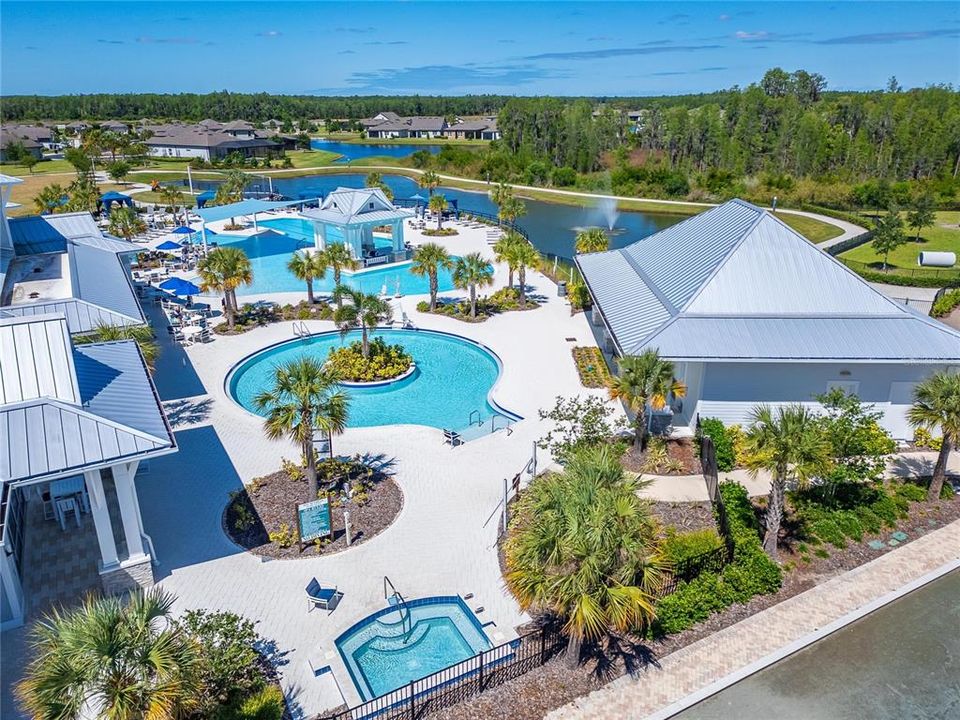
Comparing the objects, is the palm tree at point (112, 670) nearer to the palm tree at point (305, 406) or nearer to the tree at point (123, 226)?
the palm tree at point (305, 406)

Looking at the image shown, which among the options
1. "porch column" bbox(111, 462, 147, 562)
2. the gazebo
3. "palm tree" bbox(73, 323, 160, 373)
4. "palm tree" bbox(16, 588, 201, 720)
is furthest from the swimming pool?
"palm tree" bbox(16, 588, 201, 720)

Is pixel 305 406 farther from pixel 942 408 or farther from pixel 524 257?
pixel 524 257

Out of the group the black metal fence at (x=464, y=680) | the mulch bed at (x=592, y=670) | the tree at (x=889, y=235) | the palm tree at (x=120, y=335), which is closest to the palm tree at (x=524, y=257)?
the palm tree at (x=120, y=335)

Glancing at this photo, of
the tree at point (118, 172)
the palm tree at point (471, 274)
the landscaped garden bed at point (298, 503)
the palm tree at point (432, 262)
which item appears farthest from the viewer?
the tree at point (118, 172)

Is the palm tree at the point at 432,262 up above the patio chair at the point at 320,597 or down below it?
above

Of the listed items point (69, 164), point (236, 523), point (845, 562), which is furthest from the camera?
point (69, 164)

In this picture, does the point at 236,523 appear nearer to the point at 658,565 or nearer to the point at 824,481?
the point at 658,565

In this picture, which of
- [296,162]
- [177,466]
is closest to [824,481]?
[177,466]
